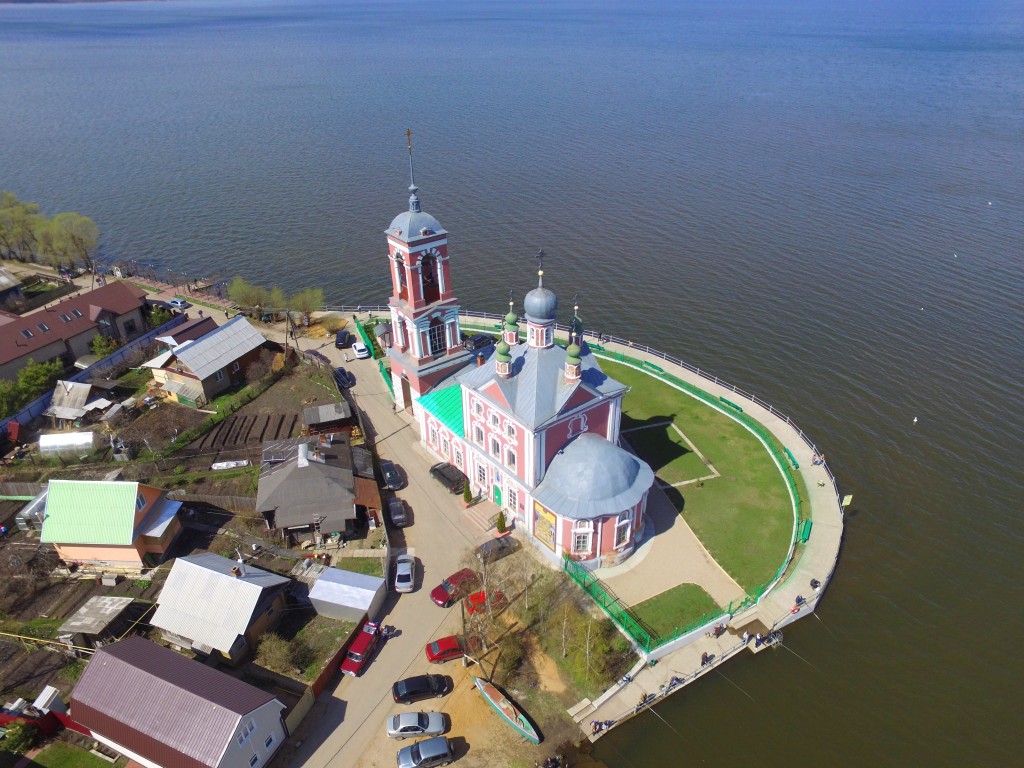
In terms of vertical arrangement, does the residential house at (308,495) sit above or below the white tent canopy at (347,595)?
above

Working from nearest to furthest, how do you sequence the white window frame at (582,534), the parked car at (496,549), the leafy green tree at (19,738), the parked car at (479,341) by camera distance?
the leafy green tree at (19,738) < the white window frame at (582,534) < the parked car at (496,549) < the parked car at (479,341)

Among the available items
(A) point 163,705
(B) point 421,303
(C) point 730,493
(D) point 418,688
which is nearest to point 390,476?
(B) point 421,303

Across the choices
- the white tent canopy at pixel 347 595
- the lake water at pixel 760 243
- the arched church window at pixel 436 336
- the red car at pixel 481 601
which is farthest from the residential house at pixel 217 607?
the arched church window at pixel 436 336

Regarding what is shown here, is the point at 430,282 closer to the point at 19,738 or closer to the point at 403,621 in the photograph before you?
the point at 403,621

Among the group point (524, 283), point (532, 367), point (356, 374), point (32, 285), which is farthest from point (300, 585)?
point (32, 285)

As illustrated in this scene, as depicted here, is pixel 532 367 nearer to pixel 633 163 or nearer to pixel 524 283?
pixel 524 283

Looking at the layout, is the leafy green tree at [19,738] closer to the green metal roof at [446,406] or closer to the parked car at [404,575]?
the parked car at [404,575]

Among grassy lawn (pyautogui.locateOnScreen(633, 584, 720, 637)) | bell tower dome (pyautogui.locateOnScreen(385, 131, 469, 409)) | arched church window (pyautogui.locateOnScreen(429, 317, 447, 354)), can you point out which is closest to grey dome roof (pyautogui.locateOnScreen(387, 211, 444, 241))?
bell tower dome (pyautogui.locateOnScreen(385, 131, 469, 409))
